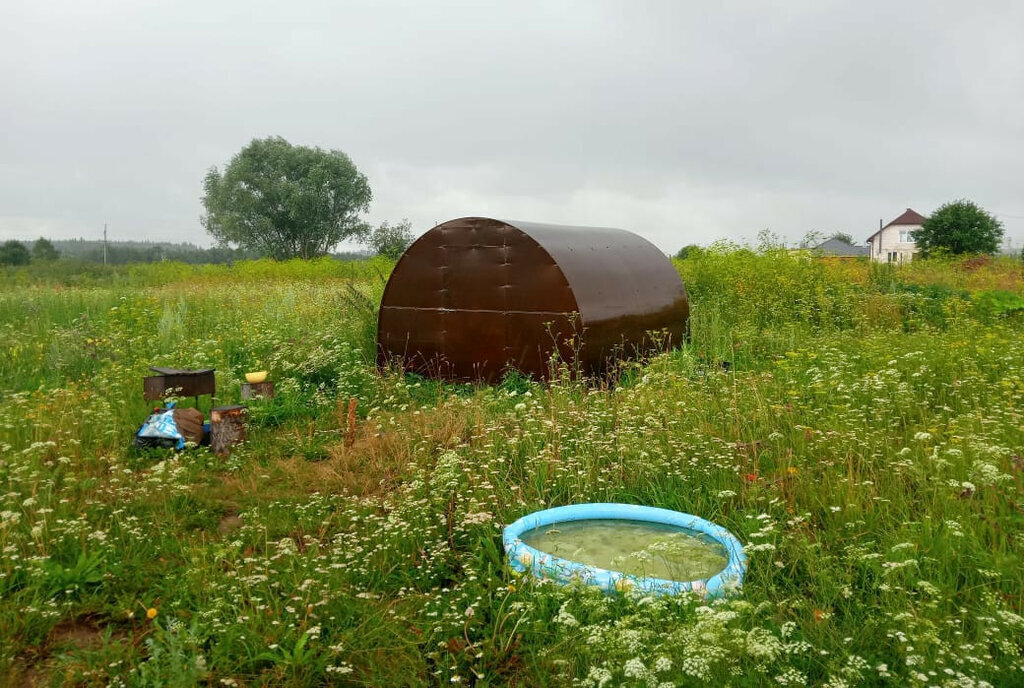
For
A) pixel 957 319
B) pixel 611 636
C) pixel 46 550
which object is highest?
pixel 957 319

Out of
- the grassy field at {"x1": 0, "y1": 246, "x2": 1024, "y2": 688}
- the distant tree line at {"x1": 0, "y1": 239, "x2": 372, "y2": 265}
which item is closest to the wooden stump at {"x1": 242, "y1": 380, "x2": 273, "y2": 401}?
the grassy field at {"x1": 0, "y1": 246, "x2": 1024, "y2": 688}

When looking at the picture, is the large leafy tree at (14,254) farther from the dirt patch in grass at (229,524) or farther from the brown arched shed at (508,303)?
the dirt patch in grass at (229,524)

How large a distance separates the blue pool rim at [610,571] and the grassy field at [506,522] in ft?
0.29

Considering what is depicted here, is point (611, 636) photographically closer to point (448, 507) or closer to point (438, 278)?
point (448, 507)

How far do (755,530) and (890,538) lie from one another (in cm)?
62

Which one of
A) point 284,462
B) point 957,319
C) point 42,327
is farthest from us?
point 42,327

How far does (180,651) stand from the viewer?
10.3ft

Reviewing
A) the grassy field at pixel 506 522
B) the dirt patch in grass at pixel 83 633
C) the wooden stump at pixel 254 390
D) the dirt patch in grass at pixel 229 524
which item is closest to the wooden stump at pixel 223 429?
the grassy field at pixel 506 522

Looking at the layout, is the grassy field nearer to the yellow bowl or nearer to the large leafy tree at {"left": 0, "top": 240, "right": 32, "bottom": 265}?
the yellow bowl

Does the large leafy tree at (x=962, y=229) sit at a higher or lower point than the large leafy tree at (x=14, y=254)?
higher

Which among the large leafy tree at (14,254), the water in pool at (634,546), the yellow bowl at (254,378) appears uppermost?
the large leafy tree at (14,254)

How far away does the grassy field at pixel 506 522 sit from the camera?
9.89 feet

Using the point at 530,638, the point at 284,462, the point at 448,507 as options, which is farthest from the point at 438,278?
the point at 530,638

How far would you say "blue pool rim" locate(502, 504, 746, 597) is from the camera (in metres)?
3.26
